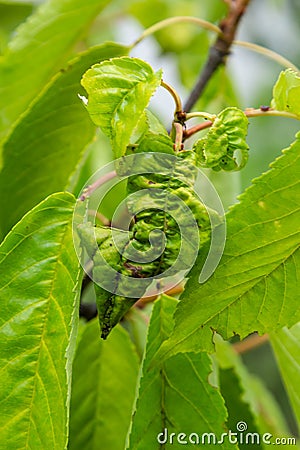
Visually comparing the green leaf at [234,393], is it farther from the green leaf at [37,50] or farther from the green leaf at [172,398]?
the green leaf at [37,50]

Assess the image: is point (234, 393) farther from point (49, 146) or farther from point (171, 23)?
point (171, 23)

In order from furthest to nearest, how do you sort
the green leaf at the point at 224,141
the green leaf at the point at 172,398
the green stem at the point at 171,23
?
the green stem at the point at 171,23
the green leaf at the point at 172,398
the green leaf at the point at 224,141

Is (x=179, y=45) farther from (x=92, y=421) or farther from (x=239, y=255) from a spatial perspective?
(x=239, y=255)

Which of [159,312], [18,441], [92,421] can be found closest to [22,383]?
[18,441]

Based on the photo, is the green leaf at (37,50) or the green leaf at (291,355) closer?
the green leaf at (291,355)

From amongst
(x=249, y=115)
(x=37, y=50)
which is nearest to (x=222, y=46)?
(x=37, y=50)

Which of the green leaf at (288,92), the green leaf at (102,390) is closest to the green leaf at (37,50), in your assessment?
the green leaf at (102,390)
